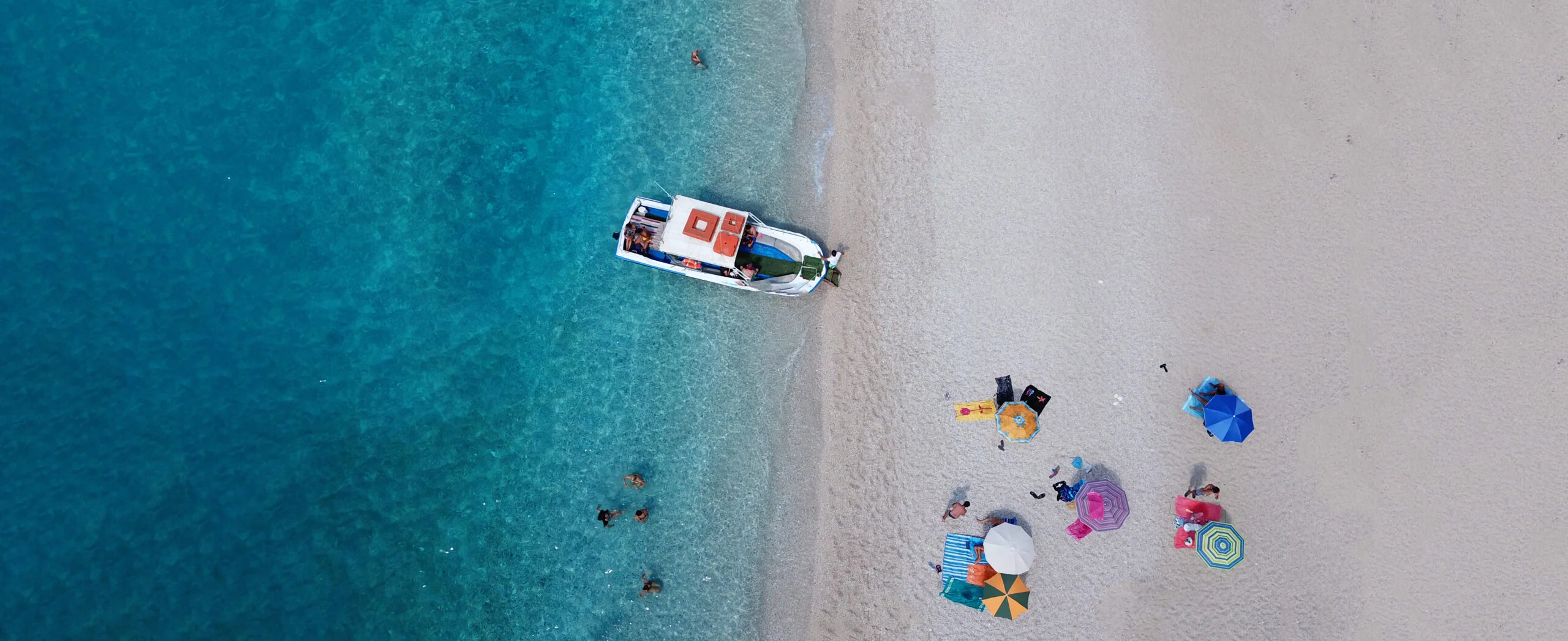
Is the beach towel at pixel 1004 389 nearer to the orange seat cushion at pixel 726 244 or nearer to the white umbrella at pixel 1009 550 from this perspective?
the white umbrella at pixel 1009 550

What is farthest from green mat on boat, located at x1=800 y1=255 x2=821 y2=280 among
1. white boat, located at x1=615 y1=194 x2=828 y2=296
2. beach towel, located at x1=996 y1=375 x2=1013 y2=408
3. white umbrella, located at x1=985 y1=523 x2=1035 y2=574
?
white umbrella, located at x1=985 y1=523 x2=1035 y2=574

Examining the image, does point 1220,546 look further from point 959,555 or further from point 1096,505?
point 959,555

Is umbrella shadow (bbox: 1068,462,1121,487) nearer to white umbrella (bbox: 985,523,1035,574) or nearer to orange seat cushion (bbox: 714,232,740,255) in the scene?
white umbrella (bbox: 985,523,1035,574)

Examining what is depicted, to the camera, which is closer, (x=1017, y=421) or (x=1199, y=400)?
(x=1017, y=421)

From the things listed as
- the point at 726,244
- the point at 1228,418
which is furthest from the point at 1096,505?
the point at 726,244

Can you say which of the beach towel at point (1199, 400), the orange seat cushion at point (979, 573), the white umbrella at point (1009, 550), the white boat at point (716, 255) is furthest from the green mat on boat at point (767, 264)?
the beach towel at point (1199, 400)

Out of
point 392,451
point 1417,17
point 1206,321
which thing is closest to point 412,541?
point 392,451
